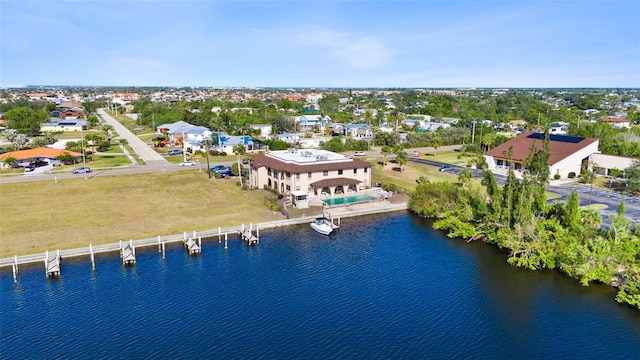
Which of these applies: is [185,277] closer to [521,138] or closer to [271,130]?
[521,138]

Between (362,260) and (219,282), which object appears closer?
(219,282)

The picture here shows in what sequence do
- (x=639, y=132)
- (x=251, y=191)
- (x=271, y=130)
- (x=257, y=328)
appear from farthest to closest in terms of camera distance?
(x=271, y=130) < (x=639, y=132) < (x=251, y=191) < (x=257, y=328)

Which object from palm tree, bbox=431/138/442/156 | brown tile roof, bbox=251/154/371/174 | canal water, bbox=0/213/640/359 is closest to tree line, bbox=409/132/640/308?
canal water, bbox=0/213/640/359

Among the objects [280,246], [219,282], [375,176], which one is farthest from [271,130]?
[219,282]

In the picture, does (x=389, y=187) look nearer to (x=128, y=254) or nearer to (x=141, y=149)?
(x=128, y=254)

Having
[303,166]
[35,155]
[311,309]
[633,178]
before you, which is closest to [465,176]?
[633,178]

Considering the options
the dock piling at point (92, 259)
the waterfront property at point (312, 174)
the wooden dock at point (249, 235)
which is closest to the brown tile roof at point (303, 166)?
the waterfront property at point (312, 174)
